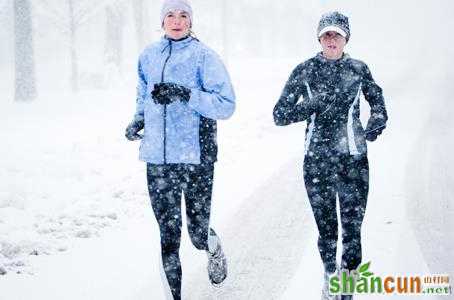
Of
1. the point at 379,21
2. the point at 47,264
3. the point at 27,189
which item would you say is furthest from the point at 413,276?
the point at 379,21

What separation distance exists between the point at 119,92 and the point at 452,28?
72.7 meters

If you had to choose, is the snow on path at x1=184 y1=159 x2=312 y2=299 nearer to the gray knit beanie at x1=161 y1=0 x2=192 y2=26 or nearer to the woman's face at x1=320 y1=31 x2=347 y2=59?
the woman's face at x1=320 y1=31 x2=347 y2=59

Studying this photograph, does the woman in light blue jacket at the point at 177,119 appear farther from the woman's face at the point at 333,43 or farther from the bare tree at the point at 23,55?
the bare tree at the point at 23,55

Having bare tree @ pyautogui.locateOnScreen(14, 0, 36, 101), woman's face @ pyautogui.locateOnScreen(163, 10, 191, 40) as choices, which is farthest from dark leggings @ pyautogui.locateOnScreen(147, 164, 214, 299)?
bare tree @ pyautogui.locateOnScreen(14, 0, 36, 101)

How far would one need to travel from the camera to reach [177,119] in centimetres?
368

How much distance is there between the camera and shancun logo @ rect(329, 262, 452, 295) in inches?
150

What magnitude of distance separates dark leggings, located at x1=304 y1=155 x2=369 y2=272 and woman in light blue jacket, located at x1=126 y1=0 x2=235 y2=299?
0.89 metres

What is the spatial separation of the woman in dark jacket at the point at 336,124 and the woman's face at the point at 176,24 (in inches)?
38.5

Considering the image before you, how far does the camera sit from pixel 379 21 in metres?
91.1

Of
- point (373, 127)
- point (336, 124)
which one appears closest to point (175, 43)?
point (336, 124)

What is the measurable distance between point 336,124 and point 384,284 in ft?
5.45

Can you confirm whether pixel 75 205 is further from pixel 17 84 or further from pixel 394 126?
pixel 17 84

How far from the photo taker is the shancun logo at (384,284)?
3809 millimetres

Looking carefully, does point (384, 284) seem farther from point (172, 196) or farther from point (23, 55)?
point (23, 55)
